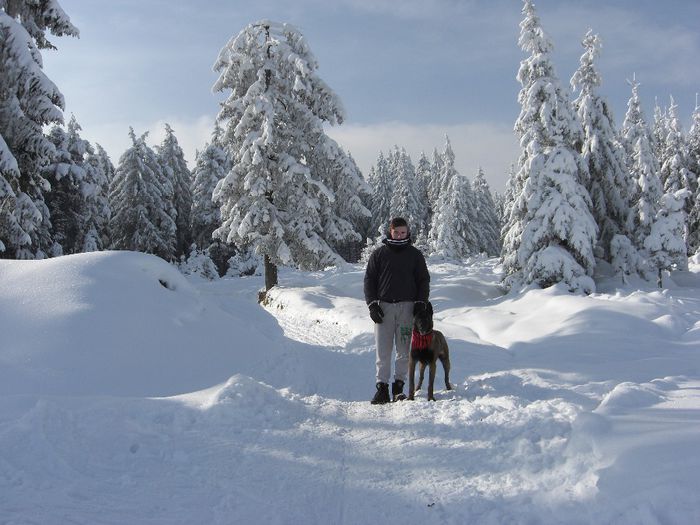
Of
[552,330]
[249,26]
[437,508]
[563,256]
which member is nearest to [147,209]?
[249,26]

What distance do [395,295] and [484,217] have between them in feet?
194

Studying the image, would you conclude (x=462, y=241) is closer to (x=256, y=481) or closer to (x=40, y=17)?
(x=40, y=17)

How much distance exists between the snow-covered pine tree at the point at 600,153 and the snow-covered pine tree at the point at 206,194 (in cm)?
2647

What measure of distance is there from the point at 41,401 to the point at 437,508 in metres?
3.50

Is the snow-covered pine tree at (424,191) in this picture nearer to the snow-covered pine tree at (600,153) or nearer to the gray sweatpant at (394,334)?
the snow-covered pine tree at (600,153)

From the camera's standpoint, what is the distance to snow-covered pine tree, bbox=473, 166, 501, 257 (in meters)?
60.5

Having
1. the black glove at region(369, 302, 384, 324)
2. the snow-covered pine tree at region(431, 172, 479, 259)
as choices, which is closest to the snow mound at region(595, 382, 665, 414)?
the black glove at region(369, 302, 384, 324)

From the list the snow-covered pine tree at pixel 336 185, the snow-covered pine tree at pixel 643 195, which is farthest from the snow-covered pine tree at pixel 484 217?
the snow-covered pine tree at pixel 336 185

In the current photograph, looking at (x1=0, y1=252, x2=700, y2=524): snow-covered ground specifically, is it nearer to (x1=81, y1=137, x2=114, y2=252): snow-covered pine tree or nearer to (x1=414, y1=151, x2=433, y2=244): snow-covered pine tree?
(x1=81, y1=137, x2=114, y2=252): snow-covered pine tree

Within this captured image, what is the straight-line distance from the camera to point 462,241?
49.7 m

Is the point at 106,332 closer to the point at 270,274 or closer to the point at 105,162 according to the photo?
the point at 270,274

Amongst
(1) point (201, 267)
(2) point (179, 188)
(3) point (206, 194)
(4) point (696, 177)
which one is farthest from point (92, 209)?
(4) point (696, 177)

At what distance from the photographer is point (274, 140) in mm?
19109

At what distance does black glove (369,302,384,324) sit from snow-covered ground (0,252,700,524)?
3.53 feet
